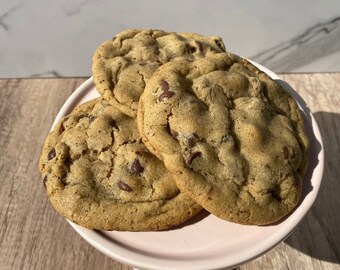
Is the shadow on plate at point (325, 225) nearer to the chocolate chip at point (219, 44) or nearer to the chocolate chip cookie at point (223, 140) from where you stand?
the chocolate chip cookie at point (223, 140)

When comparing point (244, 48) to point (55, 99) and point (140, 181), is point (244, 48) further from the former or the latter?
point (140, 181)

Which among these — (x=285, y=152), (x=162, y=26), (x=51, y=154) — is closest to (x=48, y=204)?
(x=51, y=154)

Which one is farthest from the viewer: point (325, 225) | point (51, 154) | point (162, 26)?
point (162, 26)

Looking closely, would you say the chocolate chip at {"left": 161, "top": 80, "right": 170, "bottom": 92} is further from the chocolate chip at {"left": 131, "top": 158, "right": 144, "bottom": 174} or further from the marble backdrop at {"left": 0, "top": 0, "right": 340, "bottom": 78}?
the marble backdrop at {"left": 0, "top": 0, "right": 340, "bottom": 78}

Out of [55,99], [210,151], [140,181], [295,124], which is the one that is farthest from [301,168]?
[55,99]

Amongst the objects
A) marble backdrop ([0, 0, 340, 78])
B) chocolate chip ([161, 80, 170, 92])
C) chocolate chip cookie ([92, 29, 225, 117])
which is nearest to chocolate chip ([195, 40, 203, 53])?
chocolate chip cookie ([92, 29, 225, 117])

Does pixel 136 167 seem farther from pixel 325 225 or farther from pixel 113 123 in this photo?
pixel 325 225

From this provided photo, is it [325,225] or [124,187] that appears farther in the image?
[325,225]
